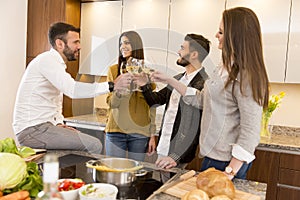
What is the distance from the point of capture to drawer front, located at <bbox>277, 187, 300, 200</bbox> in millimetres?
1936

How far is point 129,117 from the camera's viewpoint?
132 cm

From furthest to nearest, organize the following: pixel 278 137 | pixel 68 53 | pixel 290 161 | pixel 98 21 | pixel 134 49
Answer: pixel 98 21 → pixel 278 137 → pixel 290 161 → pixel 68 53 → pixel 134 49

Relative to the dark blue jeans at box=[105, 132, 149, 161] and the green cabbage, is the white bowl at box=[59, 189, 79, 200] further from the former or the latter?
the dark blue jeans at box=[105, 132, 149, 161]

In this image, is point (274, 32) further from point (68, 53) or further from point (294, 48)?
point (68, 53)

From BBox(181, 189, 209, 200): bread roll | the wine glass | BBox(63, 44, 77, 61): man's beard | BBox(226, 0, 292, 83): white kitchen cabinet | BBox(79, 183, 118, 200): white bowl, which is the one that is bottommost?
BBox(79, 183, 118, 200): white bowl

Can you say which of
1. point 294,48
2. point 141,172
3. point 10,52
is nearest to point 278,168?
point 294,48

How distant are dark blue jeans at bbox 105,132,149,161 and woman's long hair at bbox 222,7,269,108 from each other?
1.64 ft

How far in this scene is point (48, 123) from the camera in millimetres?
1549

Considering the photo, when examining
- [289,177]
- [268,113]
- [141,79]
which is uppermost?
[141,79]

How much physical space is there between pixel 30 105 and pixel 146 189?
0.88 meters

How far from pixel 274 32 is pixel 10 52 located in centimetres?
226

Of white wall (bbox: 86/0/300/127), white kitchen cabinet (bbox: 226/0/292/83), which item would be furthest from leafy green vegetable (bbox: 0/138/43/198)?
white kitchen cabinet (bbox: 226/0/292/83)

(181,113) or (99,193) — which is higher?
(181,113)

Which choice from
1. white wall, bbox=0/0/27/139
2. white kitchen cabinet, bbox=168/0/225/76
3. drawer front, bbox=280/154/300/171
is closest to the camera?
drawer front, bbox=280/154/300/171
